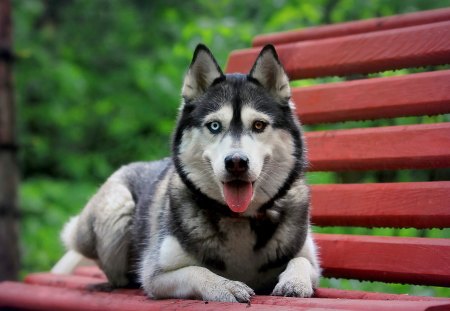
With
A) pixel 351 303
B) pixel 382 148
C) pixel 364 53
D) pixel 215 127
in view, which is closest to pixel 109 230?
pixel 215 127

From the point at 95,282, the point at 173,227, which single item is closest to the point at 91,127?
the point at 95,282

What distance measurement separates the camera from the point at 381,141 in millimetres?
3873

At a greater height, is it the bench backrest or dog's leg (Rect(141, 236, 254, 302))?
the bench backrest

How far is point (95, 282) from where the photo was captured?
171 inches

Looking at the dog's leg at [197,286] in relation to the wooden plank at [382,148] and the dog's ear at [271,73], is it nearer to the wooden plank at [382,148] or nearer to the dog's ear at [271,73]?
the dog's ear at [271,73]

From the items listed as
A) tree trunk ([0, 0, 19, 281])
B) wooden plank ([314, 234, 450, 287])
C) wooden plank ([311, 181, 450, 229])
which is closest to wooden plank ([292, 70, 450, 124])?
wooden plank ([311, 181, 450, 229])

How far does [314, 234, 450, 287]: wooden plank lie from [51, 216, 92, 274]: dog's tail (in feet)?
4.82

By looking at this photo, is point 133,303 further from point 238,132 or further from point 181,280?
point 238,132

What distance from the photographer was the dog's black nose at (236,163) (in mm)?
3029

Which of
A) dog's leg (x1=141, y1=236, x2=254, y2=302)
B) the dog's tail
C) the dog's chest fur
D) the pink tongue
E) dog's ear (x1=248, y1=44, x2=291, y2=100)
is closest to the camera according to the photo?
dog's leg (x1=141, y1=236, x2=254, y2=302)

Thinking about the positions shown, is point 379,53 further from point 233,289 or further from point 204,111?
point 233,289

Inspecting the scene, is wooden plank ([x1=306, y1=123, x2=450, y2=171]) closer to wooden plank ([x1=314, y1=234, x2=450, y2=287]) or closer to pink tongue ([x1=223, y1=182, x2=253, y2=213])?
wooden plank ([x1=314, y1=234, x2=450, y2=287])

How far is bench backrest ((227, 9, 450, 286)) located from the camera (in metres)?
3.53

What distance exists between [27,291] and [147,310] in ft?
3.94
